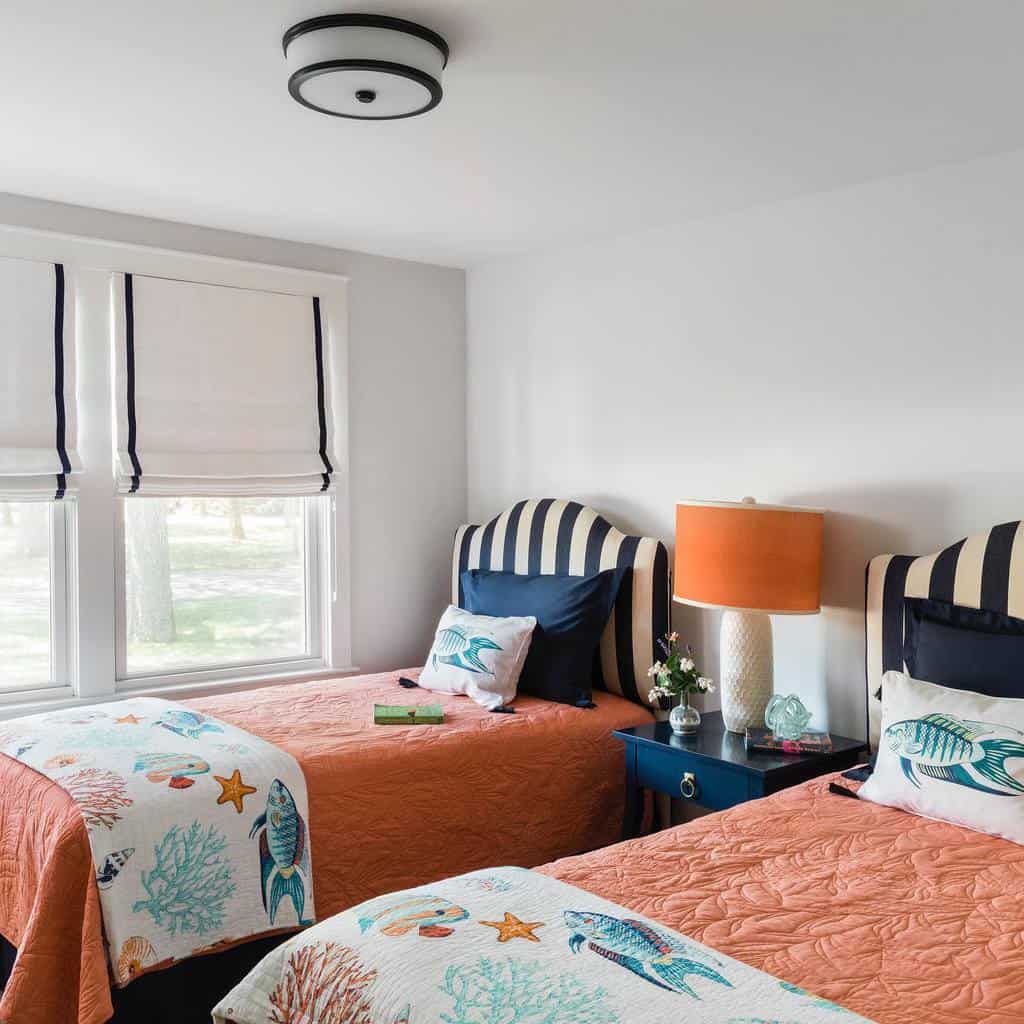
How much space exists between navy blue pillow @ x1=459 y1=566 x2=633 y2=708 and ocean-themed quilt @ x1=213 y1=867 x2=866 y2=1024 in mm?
1678

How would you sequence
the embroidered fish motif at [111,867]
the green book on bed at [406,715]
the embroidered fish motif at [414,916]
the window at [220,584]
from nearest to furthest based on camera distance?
the embroidered fish motif at [414,916]
the embroidered fish motif at [111,867]
the green book on bed at [406,715]
the window at [220,584]

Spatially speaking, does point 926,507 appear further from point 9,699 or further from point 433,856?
point 9,699

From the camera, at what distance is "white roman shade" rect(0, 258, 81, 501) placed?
339 cm

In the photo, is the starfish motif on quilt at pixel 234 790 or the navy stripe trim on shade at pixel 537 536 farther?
the navy stripe trim on shade at pixel 537 536

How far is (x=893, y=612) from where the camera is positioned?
9.55 ft

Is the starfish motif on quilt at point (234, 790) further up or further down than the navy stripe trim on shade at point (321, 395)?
further down

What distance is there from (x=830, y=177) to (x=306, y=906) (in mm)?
2572

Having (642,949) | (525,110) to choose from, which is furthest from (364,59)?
(642,949)

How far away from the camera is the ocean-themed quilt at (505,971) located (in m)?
1.39

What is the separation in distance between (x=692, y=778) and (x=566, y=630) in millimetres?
759

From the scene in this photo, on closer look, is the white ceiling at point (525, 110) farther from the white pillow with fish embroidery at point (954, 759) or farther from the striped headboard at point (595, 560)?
the white pillow with fish embroidery at point (954, 759)

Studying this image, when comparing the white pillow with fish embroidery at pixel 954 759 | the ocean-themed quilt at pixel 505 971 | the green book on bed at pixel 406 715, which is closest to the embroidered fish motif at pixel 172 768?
the green book on bed at pixel 406 715

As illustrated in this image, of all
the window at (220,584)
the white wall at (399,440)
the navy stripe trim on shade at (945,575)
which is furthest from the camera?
the white wall at (399,440)

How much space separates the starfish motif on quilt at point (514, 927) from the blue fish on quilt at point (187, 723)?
1406 mm
